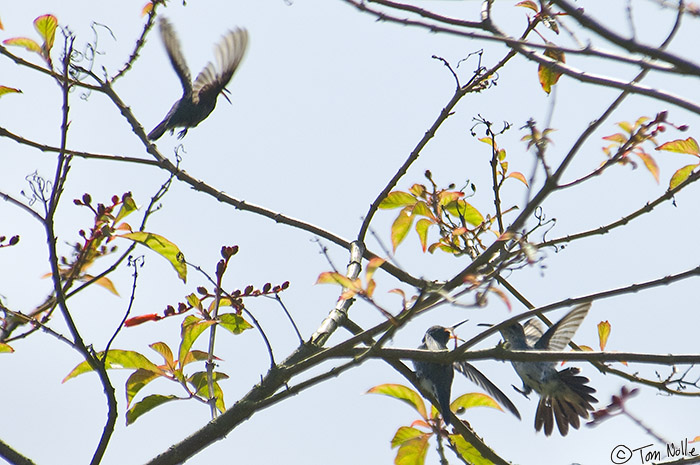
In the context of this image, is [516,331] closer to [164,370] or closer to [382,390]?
[382,390]

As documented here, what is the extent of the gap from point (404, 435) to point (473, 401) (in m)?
0.37

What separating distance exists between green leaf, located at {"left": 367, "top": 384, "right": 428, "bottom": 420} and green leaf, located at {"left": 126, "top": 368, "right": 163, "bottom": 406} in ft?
3.21

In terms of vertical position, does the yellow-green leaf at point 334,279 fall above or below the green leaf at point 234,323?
below

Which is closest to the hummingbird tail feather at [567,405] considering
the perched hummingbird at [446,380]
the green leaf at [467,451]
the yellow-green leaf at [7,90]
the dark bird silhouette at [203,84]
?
the perched hummingbird at [446,380]

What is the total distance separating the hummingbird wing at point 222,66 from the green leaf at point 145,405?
2214 mm

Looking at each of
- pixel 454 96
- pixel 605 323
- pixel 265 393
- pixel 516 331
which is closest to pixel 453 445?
pixel 605 323

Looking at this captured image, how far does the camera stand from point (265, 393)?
9.32 ft

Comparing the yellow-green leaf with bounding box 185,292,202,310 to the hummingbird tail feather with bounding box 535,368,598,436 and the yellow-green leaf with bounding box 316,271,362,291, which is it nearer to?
the yellow-green leaf with bounding box 316,271,362,291

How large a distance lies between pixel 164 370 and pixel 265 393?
0.81 m

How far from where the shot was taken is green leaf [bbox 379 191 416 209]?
3975 millimetres

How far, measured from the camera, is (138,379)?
3406 mm

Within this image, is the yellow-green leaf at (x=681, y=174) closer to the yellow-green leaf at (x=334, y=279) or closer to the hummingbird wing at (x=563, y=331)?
the hummingbird wing at (x=563, y=331)

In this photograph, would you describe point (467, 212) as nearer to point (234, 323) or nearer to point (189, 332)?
point (234, 323)

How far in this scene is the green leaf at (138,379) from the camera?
3398mm
